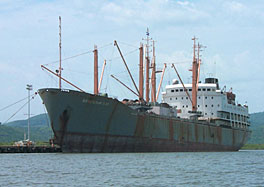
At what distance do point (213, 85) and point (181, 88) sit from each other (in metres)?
4.86

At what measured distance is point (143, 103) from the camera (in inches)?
2308

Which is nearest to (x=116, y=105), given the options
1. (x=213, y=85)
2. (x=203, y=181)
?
(x=203, y=181)

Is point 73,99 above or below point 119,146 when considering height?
above

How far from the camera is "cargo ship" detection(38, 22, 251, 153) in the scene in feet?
159

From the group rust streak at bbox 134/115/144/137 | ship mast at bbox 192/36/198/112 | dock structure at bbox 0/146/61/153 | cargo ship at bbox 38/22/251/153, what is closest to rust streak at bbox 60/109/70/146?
cargo ship at bbox 38/22/251/153

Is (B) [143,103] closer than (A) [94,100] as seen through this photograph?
No

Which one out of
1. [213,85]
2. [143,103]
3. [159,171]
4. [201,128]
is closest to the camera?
[159,171]

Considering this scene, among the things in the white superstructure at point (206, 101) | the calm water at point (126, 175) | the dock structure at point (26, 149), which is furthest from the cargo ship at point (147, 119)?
the dock structure at point (26, 149)

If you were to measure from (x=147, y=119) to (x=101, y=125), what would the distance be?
737 centimetres

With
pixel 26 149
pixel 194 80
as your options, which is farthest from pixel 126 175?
pixel 194 80

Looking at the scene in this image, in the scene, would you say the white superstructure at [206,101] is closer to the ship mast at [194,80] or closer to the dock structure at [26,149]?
the ship mast at [194,80]

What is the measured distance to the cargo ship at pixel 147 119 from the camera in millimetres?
48375

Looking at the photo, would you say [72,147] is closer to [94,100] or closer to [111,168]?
[94,100]

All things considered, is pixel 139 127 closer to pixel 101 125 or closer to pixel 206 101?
pixel 101 125
